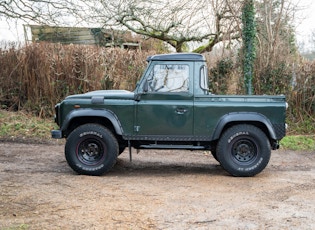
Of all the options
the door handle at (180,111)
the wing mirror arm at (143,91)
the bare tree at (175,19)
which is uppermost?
the bare tree at (175,19)

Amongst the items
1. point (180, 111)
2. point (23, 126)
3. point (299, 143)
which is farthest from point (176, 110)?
point (23, 126)

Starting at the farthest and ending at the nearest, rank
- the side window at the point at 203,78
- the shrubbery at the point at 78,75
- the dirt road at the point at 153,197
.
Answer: the shrubbery at the point at 78,75, the side window at the point at 203,78, the dirt road at the point at 153,197

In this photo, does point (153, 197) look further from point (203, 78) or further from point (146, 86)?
point (203, 78)

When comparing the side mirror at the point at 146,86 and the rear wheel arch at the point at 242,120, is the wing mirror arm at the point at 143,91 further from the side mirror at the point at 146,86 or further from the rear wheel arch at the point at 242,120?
the rear wheel arch at the point at 242,120

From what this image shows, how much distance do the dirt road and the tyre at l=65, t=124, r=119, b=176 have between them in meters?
0.21

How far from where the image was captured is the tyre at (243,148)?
6.55 metres

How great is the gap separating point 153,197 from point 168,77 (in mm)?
2264

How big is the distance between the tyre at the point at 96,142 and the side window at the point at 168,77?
3.67 ft

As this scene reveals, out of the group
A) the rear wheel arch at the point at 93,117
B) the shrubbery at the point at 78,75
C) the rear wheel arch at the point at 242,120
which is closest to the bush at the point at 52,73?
the shrubbery at the point at 78,75

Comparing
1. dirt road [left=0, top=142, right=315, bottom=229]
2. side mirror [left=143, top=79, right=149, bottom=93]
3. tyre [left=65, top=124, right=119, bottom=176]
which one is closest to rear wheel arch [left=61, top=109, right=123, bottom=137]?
tyre [left=65, top=124, right=119, bottom=176]

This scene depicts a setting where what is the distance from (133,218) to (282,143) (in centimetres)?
698

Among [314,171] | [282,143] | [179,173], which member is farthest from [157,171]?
[282,143]

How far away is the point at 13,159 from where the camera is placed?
7992mm

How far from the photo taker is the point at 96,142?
6.64 m
